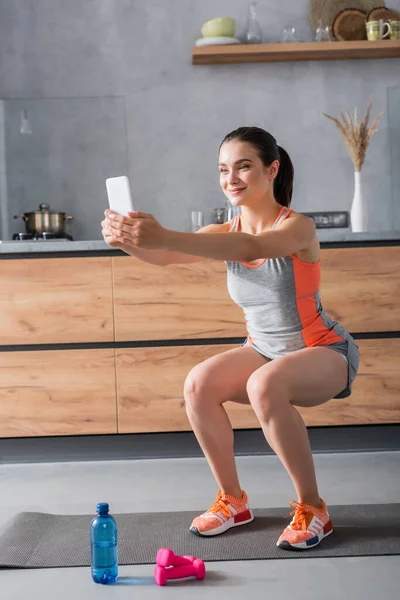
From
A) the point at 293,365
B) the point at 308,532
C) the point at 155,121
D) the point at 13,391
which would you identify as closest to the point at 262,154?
the point at 293,365

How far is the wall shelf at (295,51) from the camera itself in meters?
3.96

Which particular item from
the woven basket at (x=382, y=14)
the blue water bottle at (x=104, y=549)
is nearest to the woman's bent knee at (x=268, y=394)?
the blue water bottle at (x=104, y=549)

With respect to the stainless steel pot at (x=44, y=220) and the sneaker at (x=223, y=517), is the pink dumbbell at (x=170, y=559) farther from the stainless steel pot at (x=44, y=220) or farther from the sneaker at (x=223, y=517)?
the stainless steel pot at (x=44, y=220)

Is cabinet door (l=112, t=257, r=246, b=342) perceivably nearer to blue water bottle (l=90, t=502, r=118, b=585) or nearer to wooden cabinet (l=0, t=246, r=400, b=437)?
wooden cabinet (l=0, t=246, r=400, b=437)

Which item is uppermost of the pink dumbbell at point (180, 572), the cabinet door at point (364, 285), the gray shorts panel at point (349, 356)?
the cabinet door at point (364, 285)

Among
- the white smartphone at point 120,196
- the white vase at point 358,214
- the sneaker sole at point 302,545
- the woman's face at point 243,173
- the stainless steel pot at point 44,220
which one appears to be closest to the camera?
the white smartphone at point 120,196

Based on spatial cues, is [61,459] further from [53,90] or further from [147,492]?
[53,90]

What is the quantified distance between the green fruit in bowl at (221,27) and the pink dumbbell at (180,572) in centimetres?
278

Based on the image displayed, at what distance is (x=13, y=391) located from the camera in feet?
11.2

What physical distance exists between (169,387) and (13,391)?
0.63 metres

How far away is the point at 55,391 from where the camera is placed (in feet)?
11.2

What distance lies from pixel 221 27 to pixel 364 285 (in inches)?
58.4

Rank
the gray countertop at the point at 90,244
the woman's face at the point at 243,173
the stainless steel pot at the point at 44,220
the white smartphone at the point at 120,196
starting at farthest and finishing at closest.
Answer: the stainless steel pot at the point at 44,220
the gray countertop at the point at 90,244
the woman's face at the point at 243,173
the white smartphone at the point at 120,196

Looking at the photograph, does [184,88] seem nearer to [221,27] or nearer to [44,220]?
[221,27]
